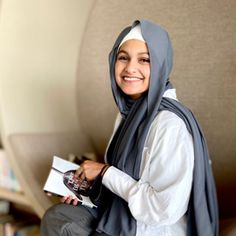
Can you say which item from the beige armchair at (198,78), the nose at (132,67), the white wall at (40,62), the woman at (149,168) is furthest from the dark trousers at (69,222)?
the white wall at (40,62)

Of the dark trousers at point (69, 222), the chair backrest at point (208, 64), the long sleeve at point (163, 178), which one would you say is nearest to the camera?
the long sleeve at point (163, 178)

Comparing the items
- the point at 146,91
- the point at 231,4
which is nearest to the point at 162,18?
the point at 231,4

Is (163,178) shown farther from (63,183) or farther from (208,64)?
(208,64)

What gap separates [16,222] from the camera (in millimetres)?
1900

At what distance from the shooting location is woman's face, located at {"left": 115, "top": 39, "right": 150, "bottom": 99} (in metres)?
1.12

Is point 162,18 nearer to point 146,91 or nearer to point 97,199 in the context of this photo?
point 146,91

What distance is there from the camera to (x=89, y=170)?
117 cm

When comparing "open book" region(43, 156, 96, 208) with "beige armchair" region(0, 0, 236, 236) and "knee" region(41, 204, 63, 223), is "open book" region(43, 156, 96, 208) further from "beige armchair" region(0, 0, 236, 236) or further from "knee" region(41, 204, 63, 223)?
"beige armchair" region(0, 0, 236, 236)

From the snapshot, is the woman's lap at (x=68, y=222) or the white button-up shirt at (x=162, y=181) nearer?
the white button-up shirt at (x=162, y=181)

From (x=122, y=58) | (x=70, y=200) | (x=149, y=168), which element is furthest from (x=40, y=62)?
(x=149, y=168)

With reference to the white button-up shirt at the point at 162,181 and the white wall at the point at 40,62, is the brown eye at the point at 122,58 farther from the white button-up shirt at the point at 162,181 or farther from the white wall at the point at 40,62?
the white wall at the point at 40,62

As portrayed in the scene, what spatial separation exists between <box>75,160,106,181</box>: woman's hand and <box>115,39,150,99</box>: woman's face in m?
0.26

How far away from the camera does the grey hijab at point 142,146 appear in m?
1.04

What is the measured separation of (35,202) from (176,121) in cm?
77
